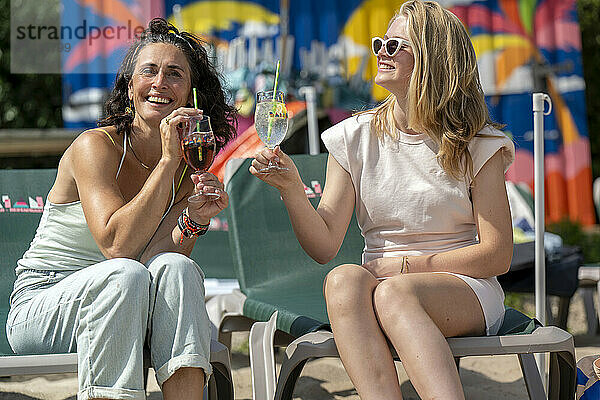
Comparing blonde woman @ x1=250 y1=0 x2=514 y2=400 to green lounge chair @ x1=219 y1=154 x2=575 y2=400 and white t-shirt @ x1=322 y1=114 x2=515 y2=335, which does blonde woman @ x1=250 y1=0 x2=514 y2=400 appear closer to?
white t-shirt @ x1=322 y1=114 x2=515 y2=335

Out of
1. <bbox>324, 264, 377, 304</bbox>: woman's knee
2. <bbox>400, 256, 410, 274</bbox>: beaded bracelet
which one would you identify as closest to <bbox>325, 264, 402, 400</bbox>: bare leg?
<bbox>324, 264, 377, 304</bbox>: woman's knee

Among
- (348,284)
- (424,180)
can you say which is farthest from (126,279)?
(424,180)

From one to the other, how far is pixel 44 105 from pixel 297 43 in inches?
108

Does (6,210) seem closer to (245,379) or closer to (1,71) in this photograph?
(245,379)

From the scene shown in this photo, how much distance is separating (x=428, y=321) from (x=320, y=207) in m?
0.56

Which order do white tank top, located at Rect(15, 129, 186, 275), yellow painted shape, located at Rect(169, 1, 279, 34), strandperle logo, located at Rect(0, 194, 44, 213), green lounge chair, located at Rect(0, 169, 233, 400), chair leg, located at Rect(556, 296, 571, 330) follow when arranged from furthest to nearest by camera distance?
yellow painted shape, located at Rect(169, 1, 279, 34)
chair leg, located at Rect(556, 296, 571, 330)
strandperle logo, located at Rect(0, 194, 44, 213)
green lounge chair, located at Rect(0, 169, 233, 400)
white tank top, located at Rect(15, 129, 186, 275)

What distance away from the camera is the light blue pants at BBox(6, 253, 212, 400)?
1778 mm

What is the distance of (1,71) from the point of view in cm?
787

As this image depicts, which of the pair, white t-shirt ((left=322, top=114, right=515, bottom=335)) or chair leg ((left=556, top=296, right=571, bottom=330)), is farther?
chair leg ((left=556, top=296, right=571, bottom=330))

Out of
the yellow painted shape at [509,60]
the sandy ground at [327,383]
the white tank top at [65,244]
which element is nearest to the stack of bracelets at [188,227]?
the white tank top at [65,244]

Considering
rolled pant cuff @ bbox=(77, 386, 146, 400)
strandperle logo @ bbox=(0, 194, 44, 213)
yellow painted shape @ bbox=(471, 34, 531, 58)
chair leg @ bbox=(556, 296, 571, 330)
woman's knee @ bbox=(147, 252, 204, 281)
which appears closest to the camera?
rolled pant cuff @ bbox=(77, 386, 146, 400)

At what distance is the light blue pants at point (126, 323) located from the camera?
1778 mm

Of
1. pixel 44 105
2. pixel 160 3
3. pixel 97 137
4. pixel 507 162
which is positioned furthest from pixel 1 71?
pixel 507 162

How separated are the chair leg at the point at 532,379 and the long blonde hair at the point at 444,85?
1.90ft
